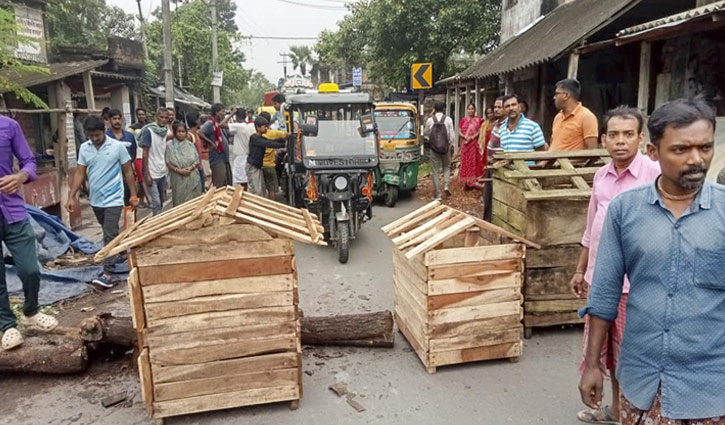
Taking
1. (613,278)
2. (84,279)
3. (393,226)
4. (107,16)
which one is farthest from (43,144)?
(107,16)

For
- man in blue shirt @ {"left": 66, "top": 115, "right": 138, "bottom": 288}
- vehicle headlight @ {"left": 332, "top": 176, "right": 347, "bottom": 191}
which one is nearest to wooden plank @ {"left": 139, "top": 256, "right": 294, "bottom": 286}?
man in blue shirt @ {"left": 66, "top": 115, "right": 138, "bottom": 288}

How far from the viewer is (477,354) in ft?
12.7

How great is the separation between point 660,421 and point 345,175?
17.6ft

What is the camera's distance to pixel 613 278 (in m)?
2.01

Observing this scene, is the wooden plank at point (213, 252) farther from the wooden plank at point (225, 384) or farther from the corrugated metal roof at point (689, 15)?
the corrugated metal roof at point (689, 15)

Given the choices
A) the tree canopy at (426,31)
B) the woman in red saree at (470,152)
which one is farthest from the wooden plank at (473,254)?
the tree canopy at (426,31)

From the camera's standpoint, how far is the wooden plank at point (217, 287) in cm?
312

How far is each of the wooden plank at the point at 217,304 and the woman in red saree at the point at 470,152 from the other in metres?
7.75

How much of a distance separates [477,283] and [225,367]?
1.82m

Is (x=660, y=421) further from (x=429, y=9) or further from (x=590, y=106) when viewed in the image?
(x=429, y=9)

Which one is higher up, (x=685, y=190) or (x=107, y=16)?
(x=107, y=16)

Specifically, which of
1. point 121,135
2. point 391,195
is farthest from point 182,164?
point 391,195

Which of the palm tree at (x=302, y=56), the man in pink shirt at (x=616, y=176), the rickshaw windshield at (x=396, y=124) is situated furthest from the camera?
the palm tree at (x=302, y=56)

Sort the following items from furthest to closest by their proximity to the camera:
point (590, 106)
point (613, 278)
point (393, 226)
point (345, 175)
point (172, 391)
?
1. point (590, 106)
2. point (345, 175)
3. point (393, 226)
4. point (172, 391)
5. point (613, 278)
